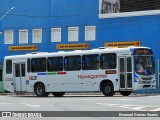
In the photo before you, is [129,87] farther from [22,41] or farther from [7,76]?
[22,41]

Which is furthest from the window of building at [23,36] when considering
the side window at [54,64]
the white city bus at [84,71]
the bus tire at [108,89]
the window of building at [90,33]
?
the bus tire at [108,89]

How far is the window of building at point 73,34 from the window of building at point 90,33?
1073 millimetres

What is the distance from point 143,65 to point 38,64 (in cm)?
822

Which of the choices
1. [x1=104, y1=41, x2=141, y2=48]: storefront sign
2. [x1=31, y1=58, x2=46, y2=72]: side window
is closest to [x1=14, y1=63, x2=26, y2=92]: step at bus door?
[x1=31, y1=58, x2=46, y2=72]: side window

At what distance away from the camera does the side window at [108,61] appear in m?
30.2

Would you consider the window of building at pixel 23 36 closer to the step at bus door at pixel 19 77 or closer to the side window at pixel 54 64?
the step at bus door at pixel 19 77

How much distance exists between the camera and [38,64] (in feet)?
113

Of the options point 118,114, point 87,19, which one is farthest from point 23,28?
point 118,114

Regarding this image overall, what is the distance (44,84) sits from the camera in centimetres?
3438

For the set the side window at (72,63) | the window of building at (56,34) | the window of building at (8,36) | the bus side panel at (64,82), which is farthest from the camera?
the window of building at (8,36)

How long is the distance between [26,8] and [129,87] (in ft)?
77.7

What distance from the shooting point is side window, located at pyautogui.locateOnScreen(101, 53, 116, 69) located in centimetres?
3020

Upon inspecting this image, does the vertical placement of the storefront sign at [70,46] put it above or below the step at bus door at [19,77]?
above

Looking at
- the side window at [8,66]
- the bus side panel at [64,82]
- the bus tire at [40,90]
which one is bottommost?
the bus tire at [40,90]
